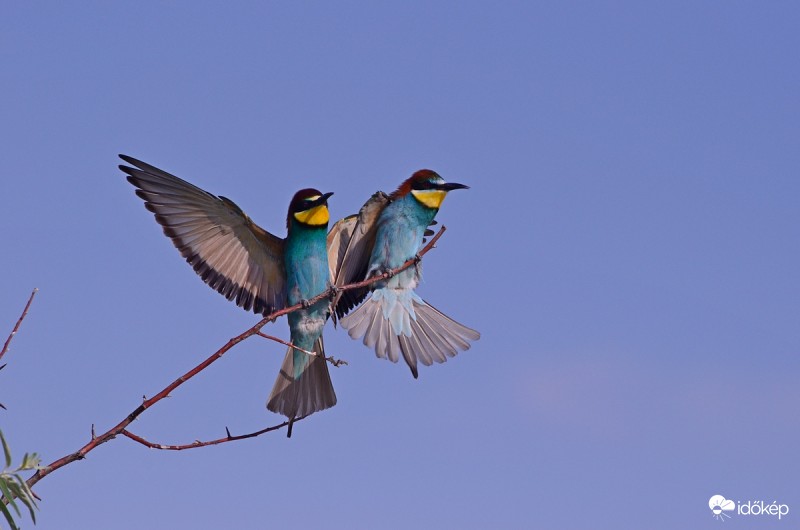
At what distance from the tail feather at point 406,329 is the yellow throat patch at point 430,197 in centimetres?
37

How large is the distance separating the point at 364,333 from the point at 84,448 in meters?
2.15

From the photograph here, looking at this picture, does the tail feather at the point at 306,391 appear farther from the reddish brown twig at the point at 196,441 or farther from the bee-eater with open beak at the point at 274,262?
the reddish brown twig at the point at 196,441

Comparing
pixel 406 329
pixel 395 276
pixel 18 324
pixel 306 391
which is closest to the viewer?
pixel 18 324

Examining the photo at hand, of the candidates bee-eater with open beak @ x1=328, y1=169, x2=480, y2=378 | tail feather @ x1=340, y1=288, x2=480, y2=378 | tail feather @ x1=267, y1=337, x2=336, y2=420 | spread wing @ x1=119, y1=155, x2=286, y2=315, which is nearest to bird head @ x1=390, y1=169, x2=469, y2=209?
bee-eater with open beak @ x1=328, y1=169, x2=480, y2=378

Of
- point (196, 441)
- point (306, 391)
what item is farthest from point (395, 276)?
point (196, 441)

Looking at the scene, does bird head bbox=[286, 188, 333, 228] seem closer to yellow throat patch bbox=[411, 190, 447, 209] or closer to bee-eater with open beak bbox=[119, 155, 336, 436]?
bee-eater with open beak bbox=[119, 155, 336, 436]

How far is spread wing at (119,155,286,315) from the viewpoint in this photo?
3588mm

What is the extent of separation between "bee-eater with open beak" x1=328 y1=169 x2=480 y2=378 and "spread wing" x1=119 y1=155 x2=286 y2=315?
31cm

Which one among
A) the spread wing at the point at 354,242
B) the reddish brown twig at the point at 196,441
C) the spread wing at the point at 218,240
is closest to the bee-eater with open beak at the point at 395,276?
the spread wing at the point at 354,242

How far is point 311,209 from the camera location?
3.81 m

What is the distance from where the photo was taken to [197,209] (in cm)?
371

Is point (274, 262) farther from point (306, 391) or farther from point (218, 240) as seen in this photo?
point (306, 391)

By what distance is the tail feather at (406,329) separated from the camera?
3.75m

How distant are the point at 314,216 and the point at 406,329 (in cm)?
57
